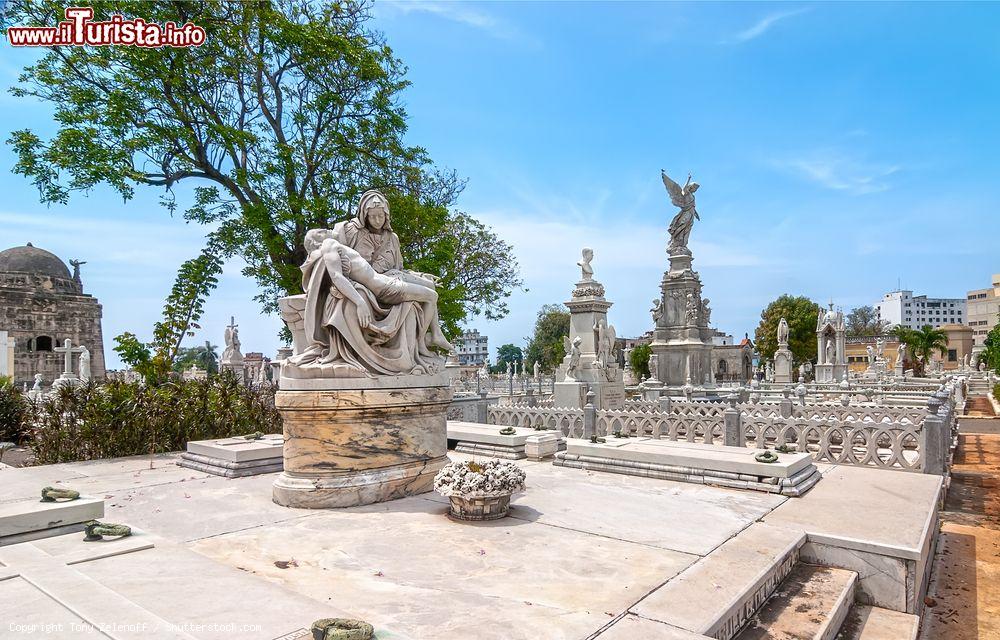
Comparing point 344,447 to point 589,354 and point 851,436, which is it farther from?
point 589,354

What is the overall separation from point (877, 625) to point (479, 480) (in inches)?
130

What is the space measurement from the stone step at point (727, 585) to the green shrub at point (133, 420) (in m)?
9.88

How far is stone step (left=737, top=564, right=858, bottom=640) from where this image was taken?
12.0 feet

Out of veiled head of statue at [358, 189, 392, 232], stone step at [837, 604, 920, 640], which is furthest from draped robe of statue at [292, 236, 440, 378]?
stone step at [837, 604, 920, 640]

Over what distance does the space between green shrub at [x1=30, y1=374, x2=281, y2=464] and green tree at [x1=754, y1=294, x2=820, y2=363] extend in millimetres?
49907

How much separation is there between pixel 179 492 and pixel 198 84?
39.6ft

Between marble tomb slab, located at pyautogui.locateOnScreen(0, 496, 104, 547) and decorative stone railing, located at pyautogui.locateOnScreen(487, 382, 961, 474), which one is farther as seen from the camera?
decorative stone railing, located at pyautogui.locateOnScreen(487, 382, 961, 474)

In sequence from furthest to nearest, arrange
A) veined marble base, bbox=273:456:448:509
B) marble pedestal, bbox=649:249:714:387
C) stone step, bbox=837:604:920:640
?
1. marble pedestal, bbox=649:249:714:387
2. veined marble base, bbox=273:456:448:509
3. stone step, bbox=837:604:920:640

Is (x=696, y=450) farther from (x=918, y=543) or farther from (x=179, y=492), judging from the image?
(x=179, y=492)

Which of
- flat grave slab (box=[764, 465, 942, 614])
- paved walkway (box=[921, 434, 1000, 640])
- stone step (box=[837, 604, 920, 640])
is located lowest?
paved walkway (box=[921, 434, 1000, 640])

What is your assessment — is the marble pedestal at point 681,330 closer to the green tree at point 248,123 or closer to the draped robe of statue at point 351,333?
the green tree at point 248,123

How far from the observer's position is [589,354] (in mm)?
17844

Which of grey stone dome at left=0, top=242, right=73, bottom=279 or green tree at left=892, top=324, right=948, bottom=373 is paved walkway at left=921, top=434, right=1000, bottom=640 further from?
green tree at left=892, top=324, right=948, bottom=373
